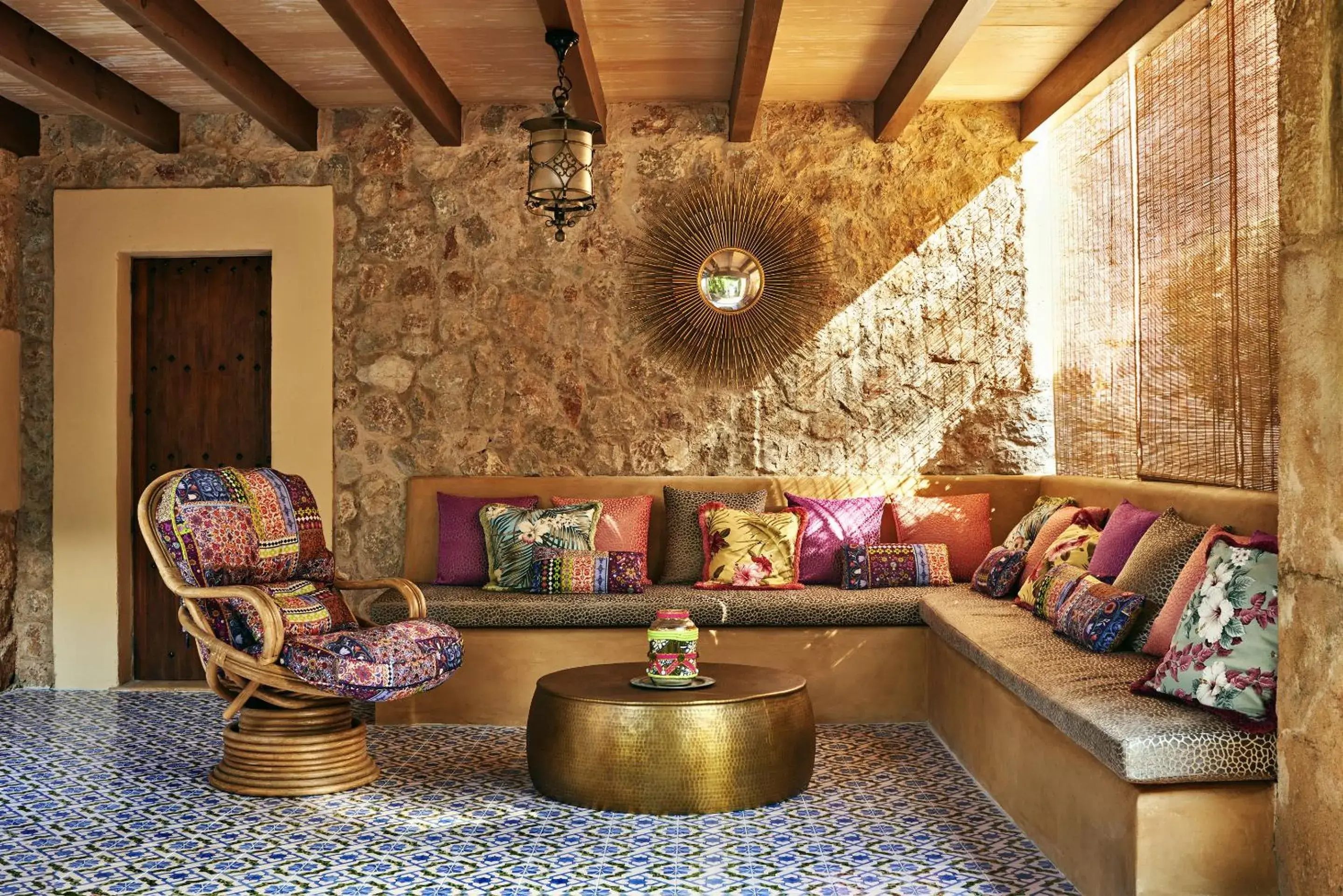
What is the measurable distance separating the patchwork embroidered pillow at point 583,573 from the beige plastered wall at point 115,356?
138 cm

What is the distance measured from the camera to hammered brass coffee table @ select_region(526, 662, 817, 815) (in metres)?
3.71

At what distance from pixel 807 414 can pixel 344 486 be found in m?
2.36

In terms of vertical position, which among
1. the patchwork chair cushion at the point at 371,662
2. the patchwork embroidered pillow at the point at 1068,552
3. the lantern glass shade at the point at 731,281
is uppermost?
the lantern glass shade at the point at 731,281

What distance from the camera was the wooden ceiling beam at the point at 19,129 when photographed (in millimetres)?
5879

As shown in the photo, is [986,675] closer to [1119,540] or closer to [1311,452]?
[1119,540]

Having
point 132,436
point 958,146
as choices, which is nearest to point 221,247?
point 132,436

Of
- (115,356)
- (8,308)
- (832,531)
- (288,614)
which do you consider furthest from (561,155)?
(8,308)

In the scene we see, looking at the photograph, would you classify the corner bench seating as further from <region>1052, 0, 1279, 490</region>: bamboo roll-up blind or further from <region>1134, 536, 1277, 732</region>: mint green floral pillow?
<region>1052, 0, 1279, 490</region>: bamboo roll-up blind

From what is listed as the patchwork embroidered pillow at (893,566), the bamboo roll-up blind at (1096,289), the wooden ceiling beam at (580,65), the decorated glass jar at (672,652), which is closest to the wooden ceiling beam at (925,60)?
the bamboo roll-up blind at (1096,289)

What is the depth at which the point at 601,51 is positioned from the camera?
5.32m

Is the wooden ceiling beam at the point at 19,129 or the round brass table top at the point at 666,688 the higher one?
the wooden ceiling beam at the point at 19,129

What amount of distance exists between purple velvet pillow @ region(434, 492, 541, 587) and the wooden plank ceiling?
1.80 meters

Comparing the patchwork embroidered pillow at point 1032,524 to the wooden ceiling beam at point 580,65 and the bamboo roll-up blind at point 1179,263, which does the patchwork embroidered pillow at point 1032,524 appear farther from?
the wooden ceiling beam at point 580,65

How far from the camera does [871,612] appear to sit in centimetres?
517
